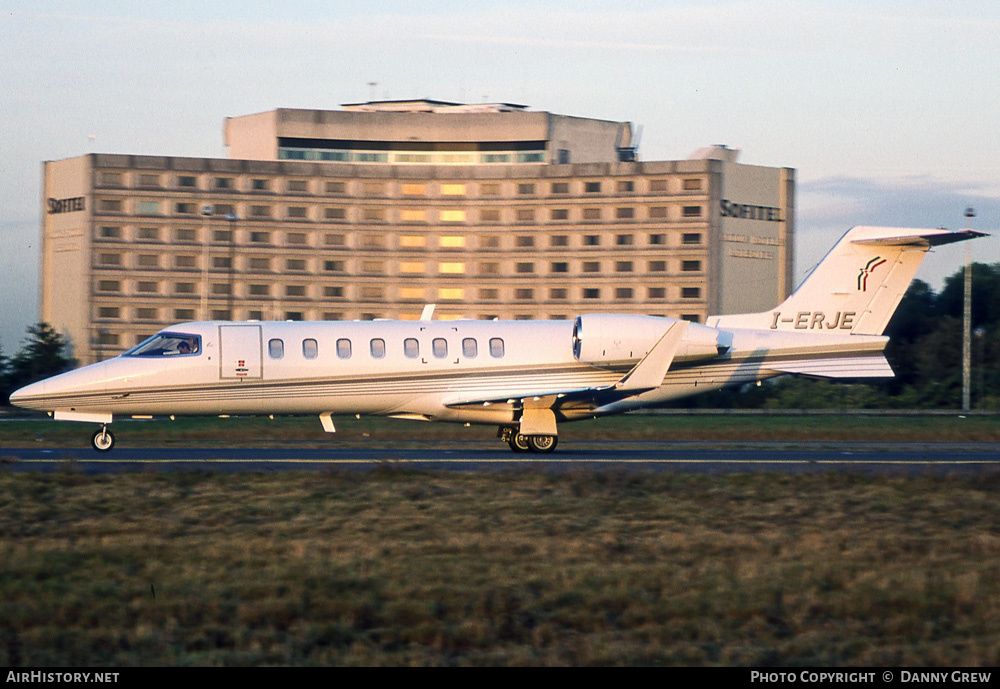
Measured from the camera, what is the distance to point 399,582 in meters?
9.12

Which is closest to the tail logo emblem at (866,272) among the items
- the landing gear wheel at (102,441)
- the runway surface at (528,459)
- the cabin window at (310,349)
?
A: the runway surface at (528,459)

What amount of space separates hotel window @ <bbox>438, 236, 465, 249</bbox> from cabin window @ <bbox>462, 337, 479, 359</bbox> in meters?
67.7

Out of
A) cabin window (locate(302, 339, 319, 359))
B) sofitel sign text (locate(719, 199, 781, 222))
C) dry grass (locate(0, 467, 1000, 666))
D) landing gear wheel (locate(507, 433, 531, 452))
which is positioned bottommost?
dry grass (locate(0, 467, 1000, 666))

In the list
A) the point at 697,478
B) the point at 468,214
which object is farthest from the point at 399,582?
the point at 468,214

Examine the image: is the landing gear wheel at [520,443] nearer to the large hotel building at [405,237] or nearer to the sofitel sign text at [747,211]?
the large hotel building at [405,237]

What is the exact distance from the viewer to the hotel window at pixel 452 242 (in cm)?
8988

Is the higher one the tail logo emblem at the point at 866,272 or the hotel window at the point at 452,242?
the hotel window at the point at 452,242

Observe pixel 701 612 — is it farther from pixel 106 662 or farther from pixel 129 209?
pixel 129 209

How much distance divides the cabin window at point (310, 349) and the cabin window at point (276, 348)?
0.45m

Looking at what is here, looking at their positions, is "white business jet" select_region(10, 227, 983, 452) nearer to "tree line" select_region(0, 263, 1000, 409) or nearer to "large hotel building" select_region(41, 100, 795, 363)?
"tree line" select_region(0, 263, 1000, 409)

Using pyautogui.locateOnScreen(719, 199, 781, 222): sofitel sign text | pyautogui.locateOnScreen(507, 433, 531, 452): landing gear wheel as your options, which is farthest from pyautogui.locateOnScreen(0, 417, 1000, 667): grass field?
pyautogui.locateOnScreen(719, 199, 781, 222): sofitel sign text

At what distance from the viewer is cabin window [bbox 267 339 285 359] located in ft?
72.7

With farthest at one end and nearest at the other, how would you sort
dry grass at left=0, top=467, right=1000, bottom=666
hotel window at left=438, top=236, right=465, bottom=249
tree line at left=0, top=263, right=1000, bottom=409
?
hotel window at left=438, top=236, right=465, bottom=249
tree line at left=0, top=263, right=1000, bottom=409
dry grass at left=0, top=467, right=1000, bottom=666
